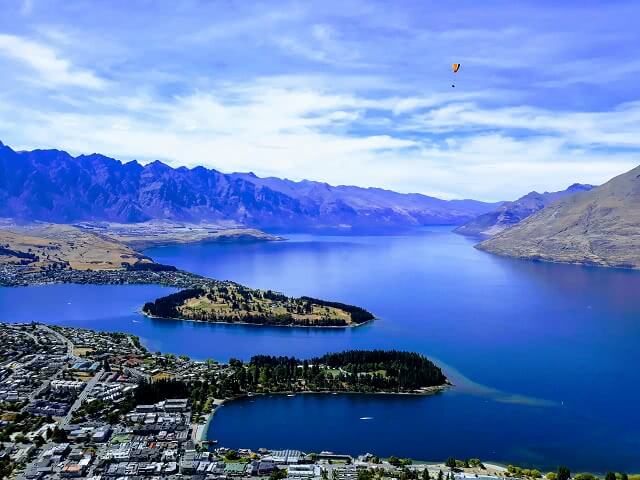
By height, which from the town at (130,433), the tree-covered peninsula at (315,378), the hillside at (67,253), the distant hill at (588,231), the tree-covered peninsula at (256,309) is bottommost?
the town at (130,433)

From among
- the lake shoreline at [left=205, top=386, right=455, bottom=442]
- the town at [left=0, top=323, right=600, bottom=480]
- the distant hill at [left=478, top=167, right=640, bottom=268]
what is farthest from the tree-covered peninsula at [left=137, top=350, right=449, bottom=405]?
the distant hill at [left=478, top=167, right=640, bottom=268]

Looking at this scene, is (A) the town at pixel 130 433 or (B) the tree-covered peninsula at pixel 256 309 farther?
(B) the tree-covered peninsula at pixel 256 309

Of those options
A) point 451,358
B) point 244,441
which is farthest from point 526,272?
point 244,441

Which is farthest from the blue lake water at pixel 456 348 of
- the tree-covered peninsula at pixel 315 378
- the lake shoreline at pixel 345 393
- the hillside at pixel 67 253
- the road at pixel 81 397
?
the hillside at pixel 67 253

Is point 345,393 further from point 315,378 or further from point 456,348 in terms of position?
point 456,348

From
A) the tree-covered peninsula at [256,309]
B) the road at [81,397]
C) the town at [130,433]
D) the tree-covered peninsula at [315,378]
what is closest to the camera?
the town at [130,433]

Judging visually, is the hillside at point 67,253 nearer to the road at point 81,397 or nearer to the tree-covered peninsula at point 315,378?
the road at point 81,397
